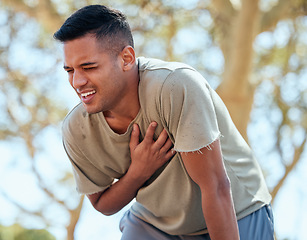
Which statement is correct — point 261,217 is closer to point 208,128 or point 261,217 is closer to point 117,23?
point 208,128

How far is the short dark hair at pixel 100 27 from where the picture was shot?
1.83m

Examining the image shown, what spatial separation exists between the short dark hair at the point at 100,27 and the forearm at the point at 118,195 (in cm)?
58

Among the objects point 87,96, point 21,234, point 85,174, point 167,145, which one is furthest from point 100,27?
point 21,234

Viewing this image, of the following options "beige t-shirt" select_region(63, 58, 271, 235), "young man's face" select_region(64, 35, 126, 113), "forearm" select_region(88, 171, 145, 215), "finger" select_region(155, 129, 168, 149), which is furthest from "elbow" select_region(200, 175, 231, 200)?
"young man's face" select_region(64, 35, 126, 113)

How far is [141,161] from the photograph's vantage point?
2031mm

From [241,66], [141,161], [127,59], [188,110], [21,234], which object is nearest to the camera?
[188,110]

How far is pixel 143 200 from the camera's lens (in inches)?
85.4

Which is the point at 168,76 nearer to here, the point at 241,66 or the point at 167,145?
the point at 167,145

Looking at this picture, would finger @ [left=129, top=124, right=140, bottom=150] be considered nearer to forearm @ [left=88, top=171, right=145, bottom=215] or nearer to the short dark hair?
forearm @ [left=88, top=171, right=145, bottom=215]

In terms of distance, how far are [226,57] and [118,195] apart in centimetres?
364

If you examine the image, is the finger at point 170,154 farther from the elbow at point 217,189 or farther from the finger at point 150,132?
the elbow at point 217,189

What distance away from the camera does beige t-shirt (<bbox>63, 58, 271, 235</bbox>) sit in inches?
71.4

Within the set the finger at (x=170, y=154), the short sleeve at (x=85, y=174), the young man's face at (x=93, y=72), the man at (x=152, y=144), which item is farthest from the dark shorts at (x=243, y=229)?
the young man's face at (x=93, y=72)

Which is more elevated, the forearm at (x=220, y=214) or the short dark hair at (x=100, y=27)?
the short dark hair at (x=100, y=27)
